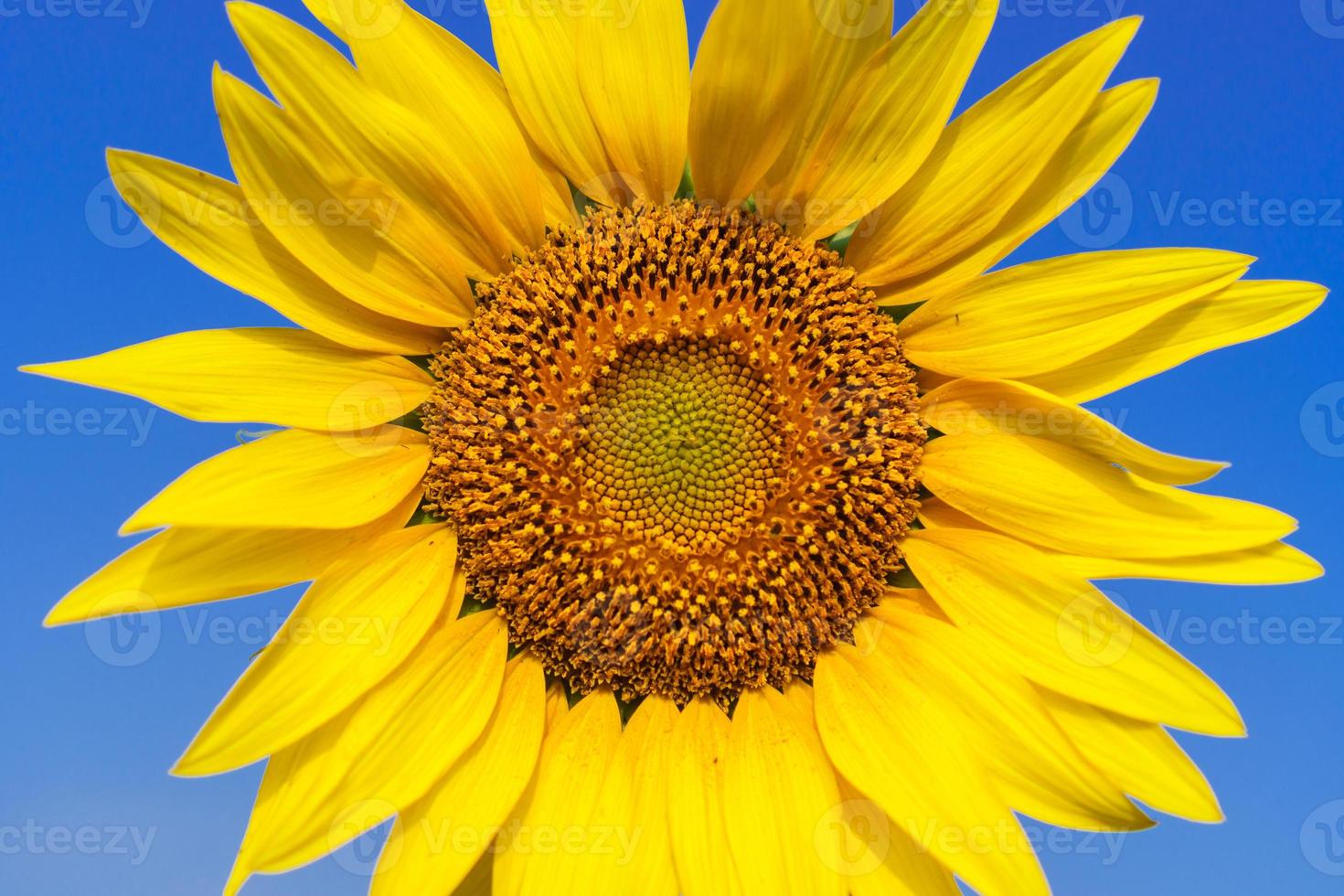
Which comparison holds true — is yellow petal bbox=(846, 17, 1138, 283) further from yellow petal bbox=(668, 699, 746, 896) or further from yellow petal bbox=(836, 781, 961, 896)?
yellow petal bbox=(836, 781, 961, 896)

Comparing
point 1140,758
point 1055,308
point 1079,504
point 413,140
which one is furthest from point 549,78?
point 1140,758

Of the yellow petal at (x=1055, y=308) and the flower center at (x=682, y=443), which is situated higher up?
the yellow petal at (x=1055, y=308)

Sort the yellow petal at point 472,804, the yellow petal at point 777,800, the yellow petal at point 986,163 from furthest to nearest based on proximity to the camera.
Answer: the yellow petal at point 986,163 → the yellow petal at point 777,800 → the yellow petal at point 472,804

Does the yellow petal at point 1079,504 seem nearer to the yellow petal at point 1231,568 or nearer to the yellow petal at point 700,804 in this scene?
the yellow petal at point 1231,568

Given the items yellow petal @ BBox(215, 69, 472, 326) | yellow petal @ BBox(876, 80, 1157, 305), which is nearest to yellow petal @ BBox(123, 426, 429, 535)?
yellow petal @ BBox(215, 69, 472, 326)

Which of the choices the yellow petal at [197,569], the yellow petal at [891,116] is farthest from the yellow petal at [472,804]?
the yellow petal at [891,116]

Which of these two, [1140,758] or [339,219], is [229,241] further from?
[1140,758]
